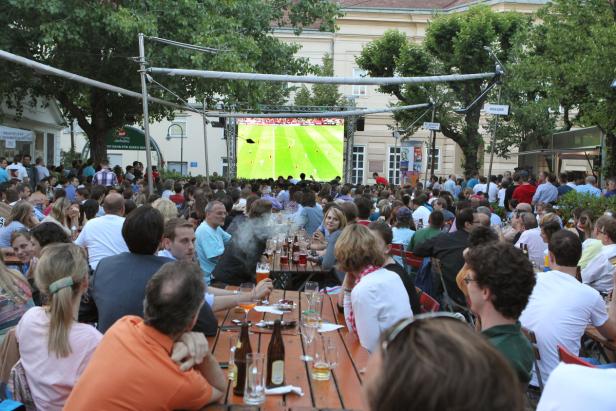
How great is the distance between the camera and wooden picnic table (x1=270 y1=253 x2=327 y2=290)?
7910mm

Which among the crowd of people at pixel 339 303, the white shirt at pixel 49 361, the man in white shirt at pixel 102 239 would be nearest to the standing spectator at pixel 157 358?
the crowd of people at pixel 339 303

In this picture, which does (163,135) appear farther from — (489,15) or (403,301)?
(403,301)

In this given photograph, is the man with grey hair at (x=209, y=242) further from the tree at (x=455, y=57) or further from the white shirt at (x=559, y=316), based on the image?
the tree at (x=455, y=57)

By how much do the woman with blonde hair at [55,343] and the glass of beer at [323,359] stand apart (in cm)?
109

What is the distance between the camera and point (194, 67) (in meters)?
18.0

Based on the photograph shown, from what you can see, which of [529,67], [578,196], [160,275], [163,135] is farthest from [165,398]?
[163,135]

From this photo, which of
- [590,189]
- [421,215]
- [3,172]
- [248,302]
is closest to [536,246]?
[421,215]

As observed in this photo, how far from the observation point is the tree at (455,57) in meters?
29.0

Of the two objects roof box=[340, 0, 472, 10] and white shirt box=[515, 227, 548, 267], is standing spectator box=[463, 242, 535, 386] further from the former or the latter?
roof box=[340, 0, 472, 10]

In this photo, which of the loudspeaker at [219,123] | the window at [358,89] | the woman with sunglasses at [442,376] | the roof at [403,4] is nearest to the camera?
the woman with sunglasses at [442,376]

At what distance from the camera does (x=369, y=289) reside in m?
4.38

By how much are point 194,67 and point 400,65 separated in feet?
47.7

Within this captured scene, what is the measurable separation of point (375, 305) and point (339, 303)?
105cm

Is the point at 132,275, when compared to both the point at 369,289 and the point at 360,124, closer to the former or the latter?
the point at 369,289
